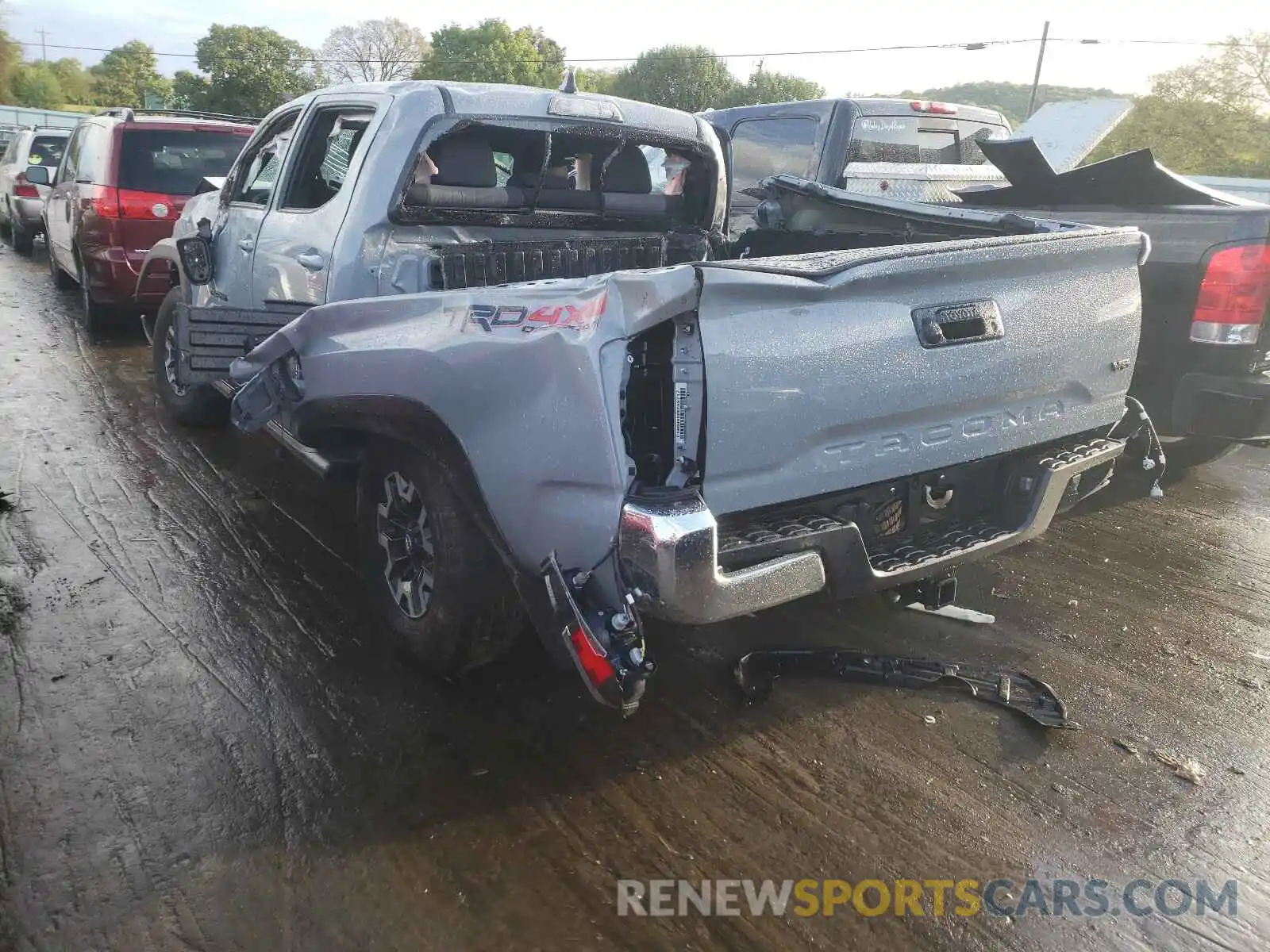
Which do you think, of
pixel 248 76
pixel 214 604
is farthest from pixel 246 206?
pixel 248 76

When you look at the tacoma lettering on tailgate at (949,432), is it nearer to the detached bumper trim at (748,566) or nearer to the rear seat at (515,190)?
the detached bumper trim at (748,566)

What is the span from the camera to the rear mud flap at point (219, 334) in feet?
14.1

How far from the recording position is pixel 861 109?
7.34 meters

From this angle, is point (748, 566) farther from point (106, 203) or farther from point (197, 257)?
point (106, 203)

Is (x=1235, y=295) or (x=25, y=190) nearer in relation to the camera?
(x=1235, y=295)

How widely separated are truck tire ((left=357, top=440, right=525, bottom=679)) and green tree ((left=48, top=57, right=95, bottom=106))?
95.1m

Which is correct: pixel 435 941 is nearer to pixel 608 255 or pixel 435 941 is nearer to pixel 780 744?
pixel 780 744

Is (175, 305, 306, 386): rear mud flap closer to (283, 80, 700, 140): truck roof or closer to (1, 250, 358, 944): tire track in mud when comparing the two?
(1, 250, 358, 944): tire track in mud

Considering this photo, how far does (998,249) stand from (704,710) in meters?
1.78

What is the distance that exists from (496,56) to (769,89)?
577 inches

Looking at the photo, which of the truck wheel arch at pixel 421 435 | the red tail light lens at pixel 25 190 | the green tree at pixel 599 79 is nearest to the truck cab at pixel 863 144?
the truck wheel arch at pixel 421 435

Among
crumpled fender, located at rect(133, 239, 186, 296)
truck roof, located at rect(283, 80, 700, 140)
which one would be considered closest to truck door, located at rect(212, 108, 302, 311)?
truck roof, located at rect(283, 80, 700, 140)

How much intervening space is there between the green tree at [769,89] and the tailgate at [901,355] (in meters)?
51.1

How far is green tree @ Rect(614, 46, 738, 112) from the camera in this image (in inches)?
2121
